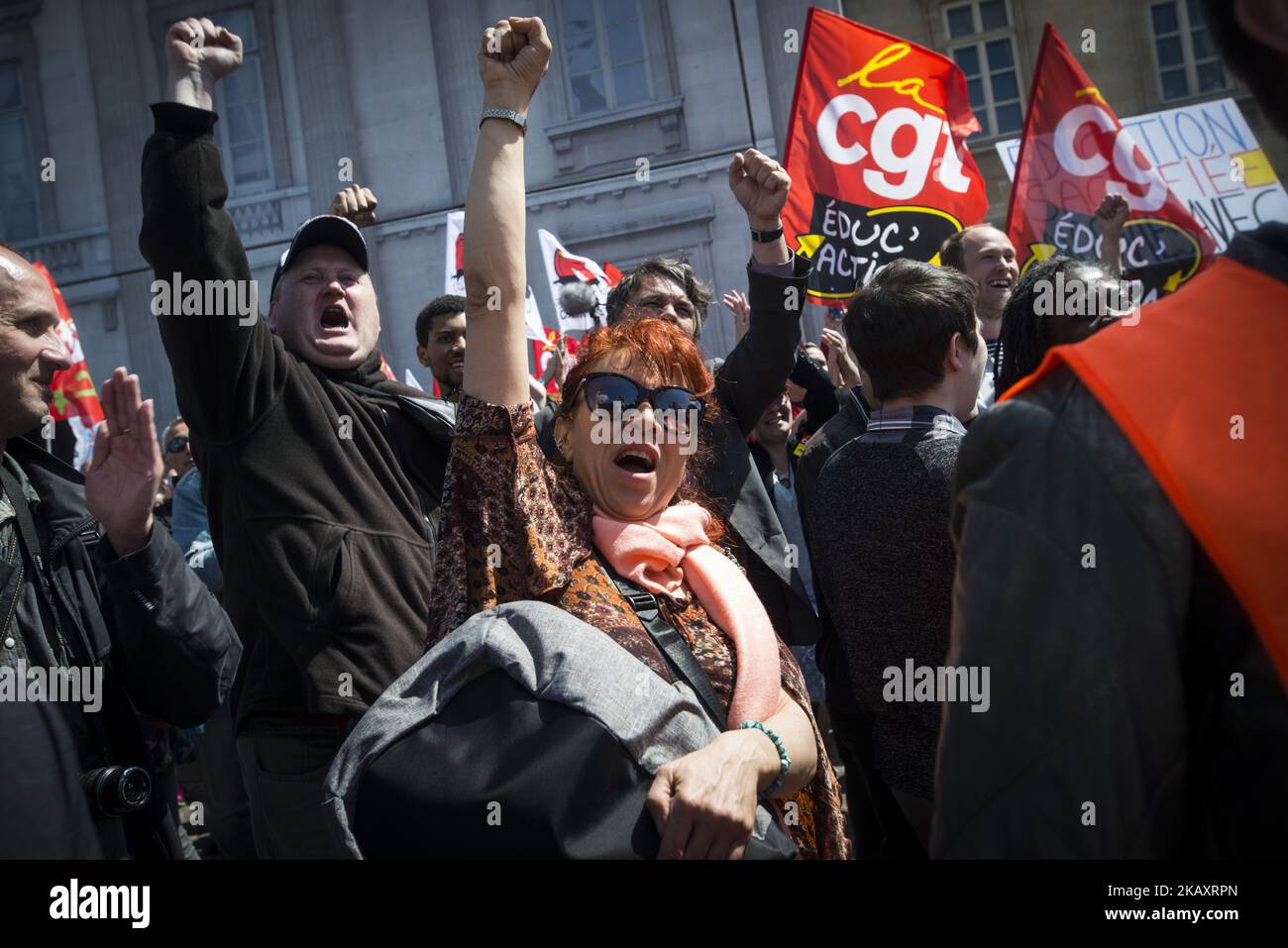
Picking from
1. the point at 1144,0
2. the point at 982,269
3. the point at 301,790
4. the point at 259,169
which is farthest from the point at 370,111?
the point at 1144,0

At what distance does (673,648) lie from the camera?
5.93 feet

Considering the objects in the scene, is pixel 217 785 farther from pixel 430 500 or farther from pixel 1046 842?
pixel 1046 842

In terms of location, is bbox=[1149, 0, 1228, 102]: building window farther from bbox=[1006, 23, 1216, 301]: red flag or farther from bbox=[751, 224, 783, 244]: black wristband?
bbox=[751, 224, 783, 244]: black wristband

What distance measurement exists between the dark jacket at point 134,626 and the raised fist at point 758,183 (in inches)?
56.9

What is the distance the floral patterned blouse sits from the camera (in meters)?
1.83

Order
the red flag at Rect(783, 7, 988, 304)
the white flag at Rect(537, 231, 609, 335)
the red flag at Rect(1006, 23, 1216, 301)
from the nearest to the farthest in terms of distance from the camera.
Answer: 1. the red flag at Rect(783, 7, 988, 304)
2. the red flag at Rect(1006, 23, 1216, 301)
3. the white flag at Rect(537, 231, 609, 335)

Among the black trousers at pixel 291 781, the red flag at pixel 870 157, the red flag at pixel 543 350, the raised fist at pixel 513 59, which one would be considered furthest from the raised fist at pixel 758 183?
the red flag at pixel 543 350

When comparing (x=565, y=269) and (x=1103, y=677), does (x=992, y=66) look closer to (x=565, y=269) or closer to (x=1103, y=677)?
(x=565, y=269)

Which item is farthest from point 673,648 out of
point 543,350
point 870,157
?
point 543,350

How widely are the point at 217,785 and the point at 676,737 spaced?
275cm

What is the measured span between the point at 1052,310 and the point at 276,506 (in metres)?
1.75

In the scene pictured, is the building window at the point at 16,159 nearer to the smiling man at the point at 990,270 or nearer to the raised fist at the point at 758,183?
the raised fist at the point at 758,183

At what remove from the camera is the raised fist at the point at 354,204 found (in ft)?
9.84

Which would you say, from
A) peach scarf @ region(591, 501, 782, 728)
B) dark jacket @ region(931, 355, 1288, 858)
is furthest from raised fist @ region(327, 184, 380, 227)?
dark jacket @ region(931, 355, 1288, 858)
